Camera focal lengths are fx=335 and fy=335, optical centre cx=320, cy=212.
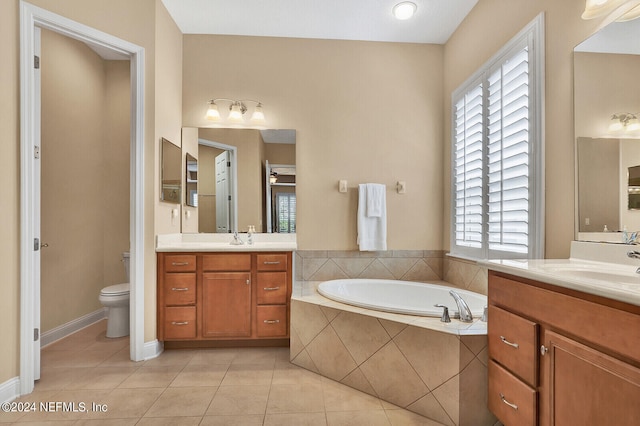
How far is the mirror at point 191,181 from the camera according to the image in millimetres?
3219

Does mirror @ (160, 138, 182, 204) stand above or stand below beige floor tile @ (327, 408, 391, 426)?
above

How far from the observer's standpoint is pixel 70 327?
3164 millimetres

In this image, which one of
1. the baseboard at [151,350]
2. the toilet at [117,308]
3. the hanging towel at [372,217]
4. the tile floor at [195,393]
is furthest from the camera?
the hanging towel at [372,217]

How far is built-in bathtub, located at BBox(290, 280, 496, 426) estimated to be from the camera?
1.74 meters

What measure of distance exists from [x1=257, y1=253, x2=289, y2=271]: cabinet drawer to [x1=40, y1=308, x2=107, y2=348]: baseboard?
197 cm

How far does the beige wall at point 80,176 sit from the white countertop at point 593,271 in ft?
11.6

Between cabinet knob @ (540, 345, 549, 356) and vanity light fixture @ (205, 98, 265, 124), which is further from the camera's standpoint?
vanity light fixture @ (205, 98, 265, 124)

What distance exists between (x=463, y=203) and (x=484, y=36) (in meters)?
1.35

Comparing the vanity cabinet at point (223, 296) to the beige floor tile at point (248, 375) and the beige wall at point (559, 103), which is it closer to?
the beige floor tile at point (248, 375)

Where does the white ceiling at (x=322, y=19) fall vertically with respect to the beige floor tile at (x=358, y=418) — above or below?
above

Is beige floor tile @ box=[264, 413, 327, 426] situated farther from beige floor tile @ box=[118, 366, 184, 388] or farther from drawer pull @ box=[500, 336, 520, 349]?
drawer pull @ box=[500, 336, 520, 349]

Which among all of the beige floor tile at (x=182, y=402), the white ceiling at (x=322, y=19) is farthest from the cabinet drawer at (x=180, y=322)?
the white ceiling at (x=322, y=19)

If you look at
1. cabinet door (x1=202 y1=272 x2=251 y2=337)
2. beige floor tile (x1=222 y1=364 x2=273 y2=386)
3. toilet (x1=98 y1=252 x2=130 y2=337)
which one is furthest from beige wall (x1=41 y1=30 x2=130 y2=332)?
beige floor tile (x1=222 y1=364 x2=273 y2=386)

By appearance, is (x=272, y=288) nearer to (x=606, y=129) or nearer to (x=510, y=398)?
(x=510, y=398)
